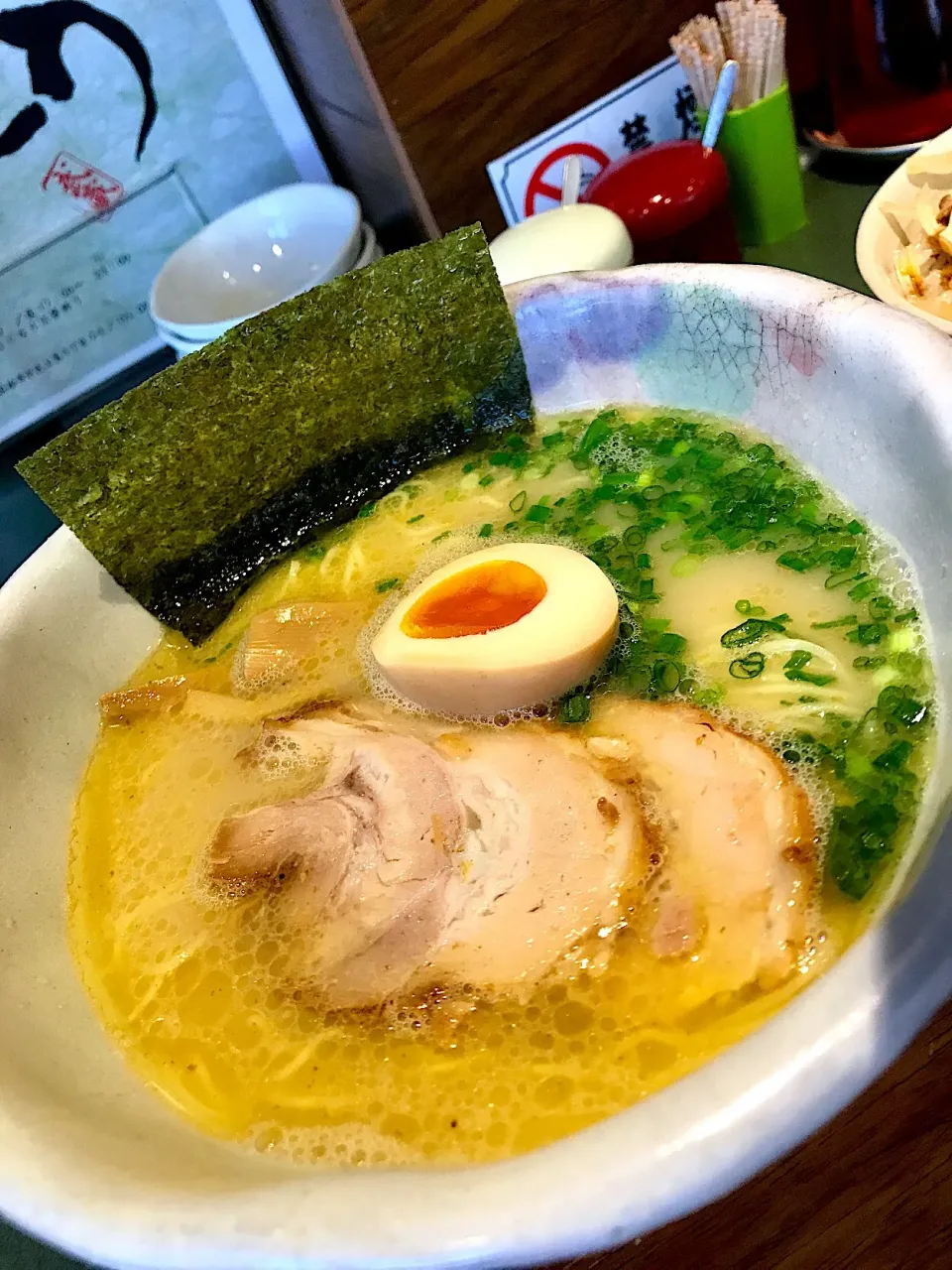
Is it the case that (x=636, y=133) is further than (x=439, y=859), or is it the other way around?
(x=636, y=133)

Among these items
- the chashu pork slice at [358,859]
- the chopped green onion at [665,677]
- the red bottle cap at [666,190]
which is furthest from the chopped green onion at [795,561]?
the red bottle cap at [666,190]

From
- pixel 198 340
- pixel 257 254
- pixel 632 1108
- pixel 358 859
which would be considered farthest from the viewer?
pixel 257 254

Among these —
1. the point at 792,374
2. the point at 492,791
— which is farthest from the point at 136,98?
the point at 492,791

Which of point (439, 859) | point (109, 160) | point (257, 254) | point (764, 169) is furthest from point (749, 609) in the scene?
point (109, 160)

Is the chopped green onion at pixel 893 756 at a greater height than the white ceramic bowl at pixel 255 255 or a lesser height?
lesser

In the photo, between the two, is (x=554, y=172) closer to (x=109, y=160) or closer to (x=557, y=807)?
(x=109, y=160)

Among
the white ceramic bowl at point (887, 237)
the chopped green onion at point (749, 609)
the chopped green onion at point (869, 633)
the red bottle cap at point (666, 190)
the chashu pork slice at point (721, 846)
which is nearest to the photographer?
the chashu pork slice at point (721, 846)

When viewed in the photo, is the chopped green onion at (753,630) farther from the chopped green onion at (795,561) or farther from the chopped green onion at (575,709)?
the chopped green onion at (575,709)

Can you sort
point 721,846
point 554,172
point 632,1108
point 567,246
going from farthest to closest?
point 554,172 < point 567,246 < point 721,846 < point 632,1108
